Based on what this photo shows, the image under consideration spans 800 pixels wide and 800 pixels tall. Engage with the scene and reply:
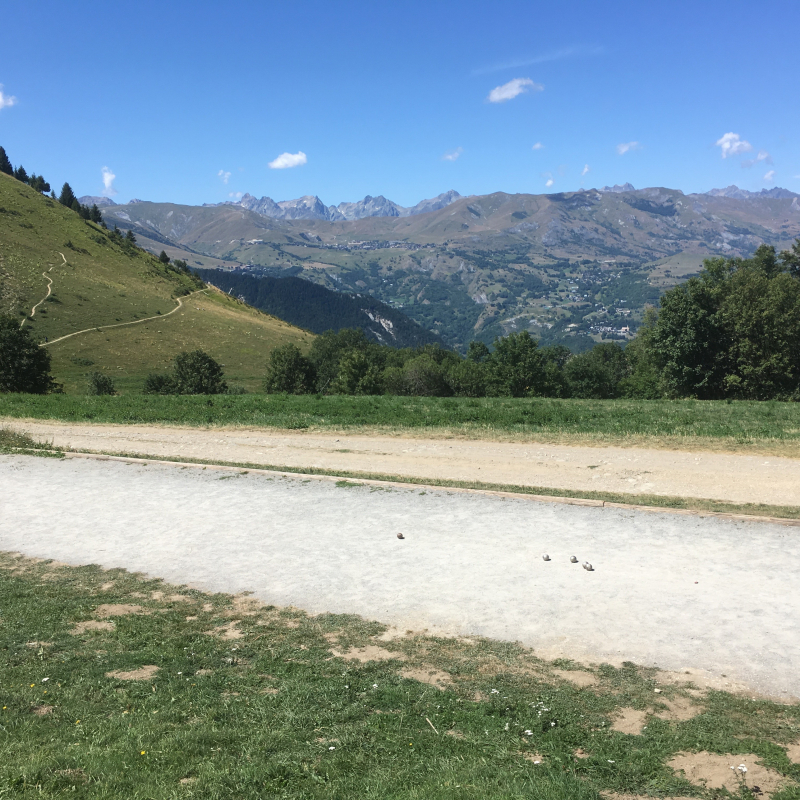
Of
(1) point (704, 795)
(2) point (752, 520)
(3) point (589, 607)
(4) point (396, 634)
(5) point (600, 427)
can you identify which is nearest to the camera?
(1) point (704, 795)

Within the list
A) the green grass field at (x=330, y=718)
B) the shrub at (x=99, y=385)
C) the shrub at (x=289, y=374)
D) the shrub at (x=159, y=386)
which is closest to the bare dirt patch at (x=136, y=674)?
the green grass field at (x=330, y=718)

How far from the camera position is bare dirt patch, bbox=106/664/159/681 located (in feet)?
24.8

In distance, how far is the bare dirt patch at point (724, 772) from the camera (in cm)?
547

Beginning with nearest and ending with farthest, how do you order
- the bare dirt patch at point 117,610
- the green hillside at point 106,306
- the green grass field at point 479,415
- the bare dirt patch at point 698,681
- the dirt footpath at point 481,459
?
the bare dirt patch at point 698,681 < the bare dirt patch at point 117,610 < the dirt footpath at point 481,459 < the green grass field at point 479,415 < the green hillside at point 106,306

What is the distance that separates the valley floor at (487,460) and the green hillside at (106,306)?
61.5m

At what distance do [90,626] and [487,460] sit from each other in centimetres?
1340

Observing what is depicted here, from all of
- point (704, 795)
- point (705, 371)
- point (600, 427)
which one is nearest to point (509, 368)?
point (705, 371)

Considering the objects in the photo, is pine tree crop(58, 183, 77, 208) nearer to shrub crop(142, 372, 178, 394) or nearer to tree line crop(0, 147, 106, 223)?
tree line crop(0, 147, 106, 223)

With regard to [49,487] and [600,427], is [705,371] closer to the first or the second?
[600,427]

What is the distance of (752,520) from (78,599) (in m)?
13.3

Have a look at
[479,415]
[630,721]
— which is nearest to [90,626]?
[630,721]

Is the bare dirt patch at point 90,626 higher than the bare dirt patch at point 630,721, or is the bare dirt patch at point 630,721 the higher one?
the bare dirt patch at point 630,721

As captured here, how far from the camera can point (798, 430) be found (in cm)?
2073

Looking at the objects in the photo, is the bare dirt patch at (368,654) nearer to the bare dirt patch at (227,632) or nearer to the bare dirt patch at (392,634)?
the bare dirt patch at (392,634)
